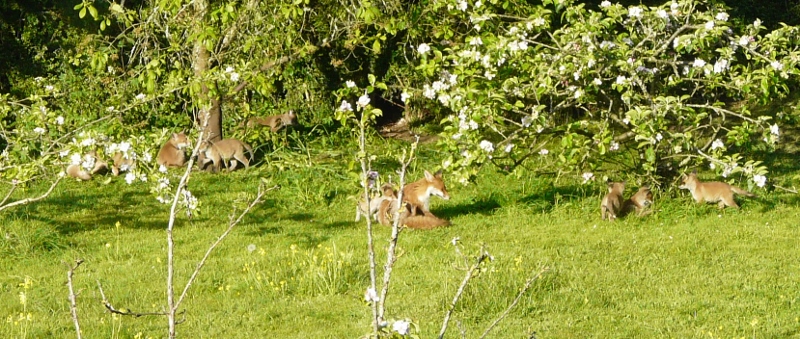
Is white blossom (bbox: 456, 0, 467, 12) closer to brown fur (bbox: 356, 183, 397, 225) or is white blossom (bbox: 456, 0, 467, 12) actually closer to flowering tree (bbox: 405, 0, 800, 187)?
flowering tree (bbox: 405, 0, 800, 187)

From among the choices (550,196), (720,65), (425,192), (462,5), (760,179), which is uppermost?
(462,5)

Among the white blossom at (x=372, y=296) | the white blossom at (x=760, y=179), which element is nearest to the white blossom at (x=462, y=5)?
the white blossom at (x=760, y=179)

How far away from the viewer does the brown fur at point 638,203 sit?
11023mm

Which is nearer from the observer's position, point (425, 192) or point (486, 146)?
point (486, 146)

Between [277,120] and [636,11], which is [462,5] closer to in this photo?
[636,11]

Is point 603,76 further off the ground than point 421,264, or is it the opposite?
point 603,76

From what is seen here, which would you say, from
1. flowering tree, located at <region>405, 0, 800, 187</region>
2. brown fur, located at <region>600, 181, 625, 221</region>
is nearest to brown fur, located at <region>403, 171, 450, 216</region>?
flowering tree, located at <region>405, 0, 800, 187</region>

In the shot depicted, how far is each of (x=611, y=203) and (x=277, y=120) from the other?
6.01 metres

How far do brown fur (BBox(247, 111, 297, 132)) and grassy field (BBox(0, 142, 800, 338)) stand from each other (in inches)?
74.5

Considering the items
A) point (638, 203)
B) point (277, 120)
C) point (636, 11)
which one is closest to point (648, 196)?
point (638, 203)

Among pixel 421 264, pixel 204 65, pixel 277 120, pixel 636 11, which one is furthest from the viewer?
pixel 277 120

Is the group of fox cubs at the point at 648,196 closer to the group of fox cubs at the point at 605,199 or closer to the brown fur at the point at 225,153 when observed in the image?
the group of fox cubs at the point at 605,199

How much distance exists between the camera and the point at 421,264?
9.37 m

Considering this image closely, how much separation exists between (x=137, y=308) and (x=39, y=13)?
451 inches
